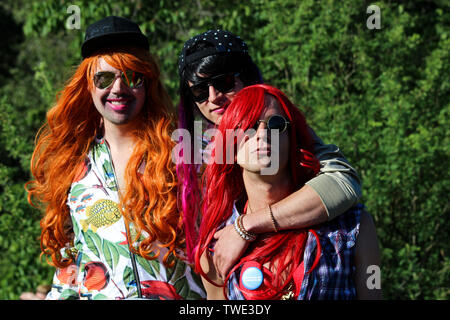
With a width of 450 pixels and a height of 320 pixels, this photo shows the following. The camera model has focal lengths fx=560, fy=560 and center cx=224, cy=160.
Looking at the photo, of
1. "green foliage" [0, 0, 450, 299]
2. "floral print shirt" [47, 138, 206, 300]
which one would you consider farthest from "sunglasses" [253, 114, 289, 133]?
"green foliage" [0, 0, 450, 299]

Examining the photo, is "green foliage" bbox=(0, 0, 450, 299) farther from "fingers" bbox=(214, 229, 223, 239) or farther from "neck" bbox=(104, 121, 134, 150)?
"fingers" bbox=(214, 229, 223, 239)

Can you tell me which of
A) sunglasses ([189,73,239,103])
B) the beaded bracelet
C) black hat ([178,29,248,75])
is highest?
black hat ([178,29,248,75])

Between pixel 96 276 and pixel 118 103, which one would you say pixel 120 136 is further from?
pixel 96 276

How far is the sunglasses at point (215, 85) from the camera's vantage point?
8.13 ft

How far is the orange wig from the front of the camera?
8.54 feet

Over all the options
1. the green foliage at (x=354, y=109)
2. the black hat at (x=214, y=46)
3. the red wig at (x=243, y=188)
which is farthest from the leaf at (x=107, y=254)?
the green foliage at (x=354, y=109)

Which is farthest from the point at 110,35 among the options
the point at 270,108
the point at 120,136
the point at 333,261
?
the point at 333,261

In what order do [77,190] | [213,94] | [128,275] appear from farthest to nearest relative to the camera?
[77,190] < [128,275] < [213,94]

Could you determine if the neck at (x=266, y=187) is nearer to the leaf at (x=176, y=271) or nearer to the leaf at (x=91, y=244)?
the leaf at (x=176, y=271)

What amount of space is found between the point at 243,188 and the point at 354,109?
2.21 m

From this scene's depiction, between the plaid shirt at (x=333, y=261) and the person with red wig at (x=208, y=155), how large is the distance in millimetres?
70

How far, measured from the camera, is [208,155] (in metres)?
2.62

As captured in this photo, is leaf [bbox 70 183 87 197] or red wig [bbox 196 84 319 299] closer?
red wig [bbox 196 84 319 299]

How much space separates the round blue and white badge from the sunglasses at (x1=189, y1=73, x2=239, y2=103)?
2.69 feet
